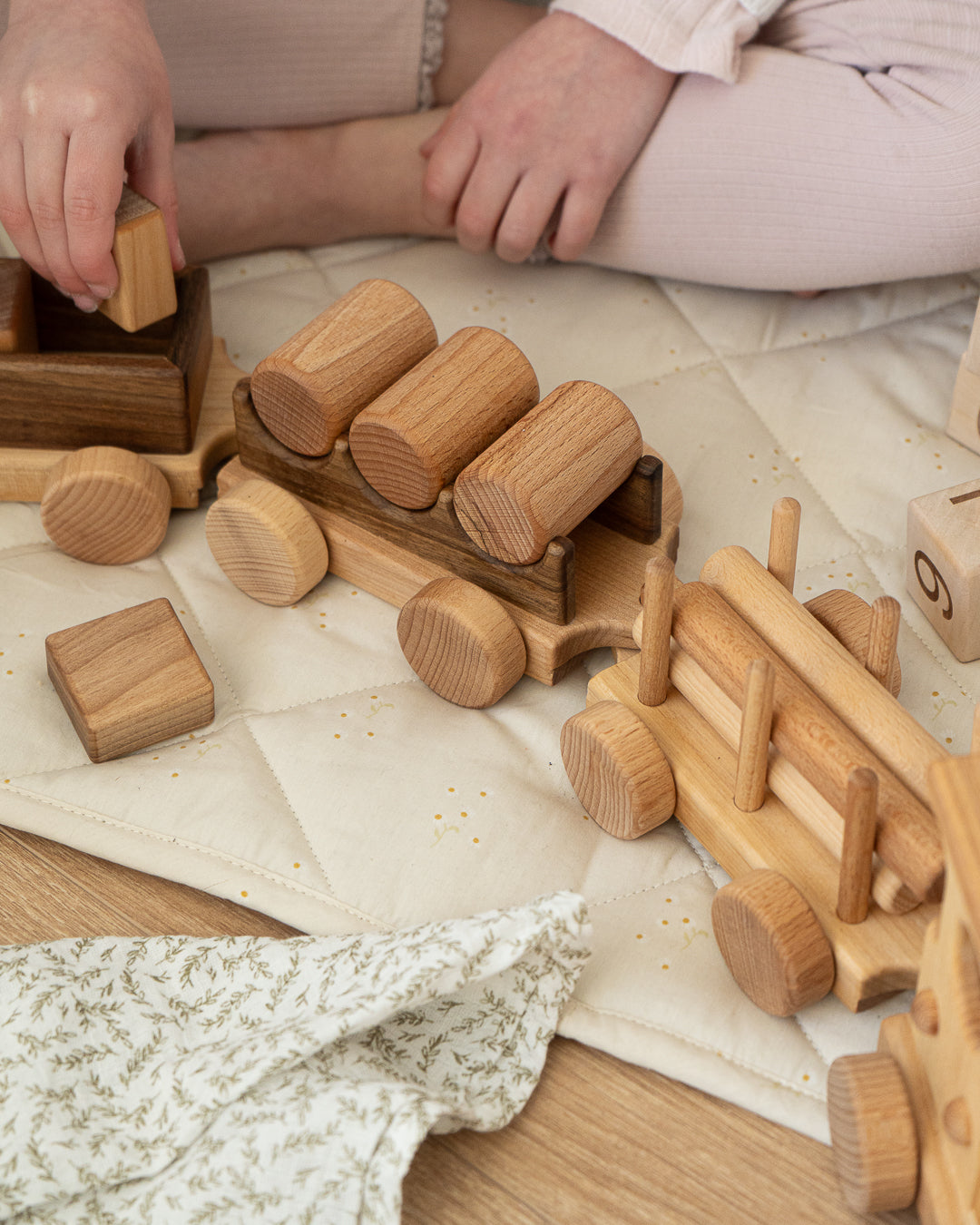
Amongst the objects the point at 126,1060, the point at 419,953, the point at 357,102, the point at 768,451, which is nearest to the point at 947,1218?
the point at 419,953

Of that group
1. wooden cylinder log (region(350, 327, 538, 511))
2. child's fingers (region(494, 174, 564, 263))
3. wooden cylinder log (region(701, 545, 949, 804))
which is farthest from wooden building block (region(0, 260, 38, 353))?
wooden cylinder log (region(701, 545, 949, 804))

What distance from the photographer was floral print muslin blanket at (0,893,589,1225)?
1.65ft

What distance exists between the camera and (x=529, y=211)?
0.95 m

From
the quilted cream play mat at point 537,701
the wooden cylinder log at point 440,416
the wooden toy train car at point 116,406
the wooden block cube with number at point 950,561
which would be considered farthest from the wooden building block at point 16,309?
the wooden block cube with number at point 950,561

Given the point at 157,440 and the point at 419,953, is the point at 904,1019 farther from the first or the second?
the point at 157,440

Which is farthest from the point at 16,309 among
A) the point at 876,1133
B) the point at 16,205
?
the point at 876,1133

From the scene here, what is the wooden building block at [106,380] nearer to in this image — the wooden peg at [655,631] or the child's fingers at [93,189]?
the child's fingers at [93,189]

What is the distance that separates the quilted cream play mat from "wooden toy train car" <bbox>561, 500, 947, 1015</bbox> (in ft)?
0.11

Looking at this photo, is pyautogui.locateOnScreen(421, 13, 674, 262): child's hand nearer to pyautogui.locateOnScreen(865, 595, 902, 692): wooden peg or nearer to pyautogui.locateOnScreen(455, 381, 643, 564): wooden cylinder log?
pyautogui.locateOnScreen(455, 381, 643, 564): wooden cylinder log

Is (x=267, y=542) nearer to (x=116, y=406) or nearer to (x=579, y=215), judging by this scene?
(x=116, y=406)

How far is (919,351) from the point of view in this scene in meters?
0.96

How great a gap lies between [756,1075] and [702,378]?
54cm

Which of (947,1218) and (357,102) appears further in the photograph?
(357,102)

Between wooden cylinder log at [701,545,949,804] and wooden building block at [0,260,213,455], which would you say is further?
wooden building block at [0,260,213,455]
